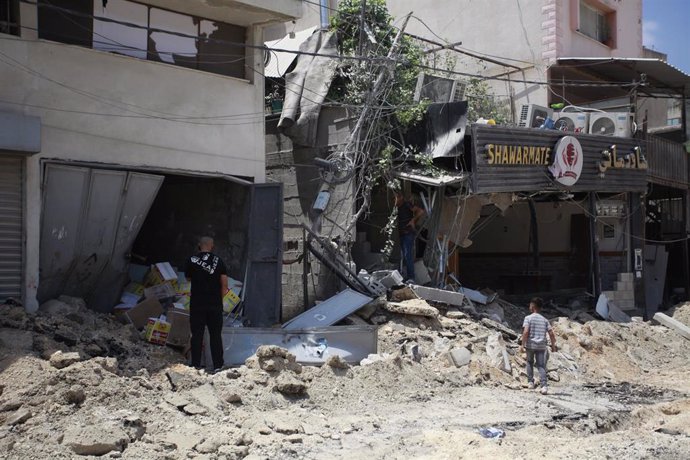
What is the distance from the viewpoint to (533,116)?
16750mm

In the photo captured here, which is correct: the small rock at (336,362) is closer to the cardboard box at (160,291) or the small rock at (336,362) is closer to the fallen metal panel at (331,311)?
the fallen metal panel at (331,311)

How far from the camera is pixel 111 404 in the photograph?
7.46 m

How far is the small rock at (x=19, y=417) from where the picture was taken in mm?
6883

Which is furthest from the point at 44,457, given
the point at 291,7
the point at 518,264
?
the point at 518,264

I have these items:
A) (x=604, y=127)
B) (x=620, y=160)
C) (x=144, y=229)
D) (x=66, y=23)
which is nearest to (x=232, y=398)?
(x=66, y=23)

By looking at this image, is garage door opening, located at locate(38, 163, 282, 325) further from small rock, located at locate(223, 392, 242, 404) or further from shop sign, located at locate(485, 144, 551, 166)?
shop sign, located at locate(485, 144, 551, 166)

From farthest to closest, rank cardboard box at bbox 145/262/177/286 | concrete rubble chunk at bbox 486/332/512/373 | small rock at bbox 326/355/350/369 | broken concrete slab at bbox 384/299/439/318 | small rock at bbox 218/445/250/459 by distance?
1. broken concrete slab at bbox 384/299/439/318
2. concrete rubble chunk at bbox 486/332/512/373
3. cardboard box at bbox 145/262/177/286
4. small rock at bbox 326/355/350/369
5. small rock at bbox 218/445/250/459

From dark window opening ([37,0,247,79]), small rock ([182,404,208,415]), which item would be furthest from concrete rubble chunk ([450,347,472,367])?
dark window opening ([37,0,247,79])

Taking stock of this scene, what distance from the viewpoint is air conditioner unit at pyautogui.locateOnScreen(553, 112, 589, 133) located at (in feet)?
56.9

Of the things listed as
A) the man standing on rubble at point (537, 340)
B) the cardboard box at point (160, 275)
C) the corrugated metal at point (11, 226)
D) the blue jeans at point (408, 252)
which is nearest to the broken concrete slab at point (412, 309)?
the blue jeans at point (408, 252)

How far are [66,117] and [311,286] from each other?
5.40m

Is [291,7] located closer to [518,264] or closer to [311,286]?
[311,286]

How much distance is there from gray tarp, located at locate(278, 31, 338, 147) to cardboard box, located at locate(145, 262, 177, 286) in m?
4.56

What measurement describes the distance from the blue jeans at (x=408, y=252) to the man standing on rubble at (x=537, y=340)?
3488mm
